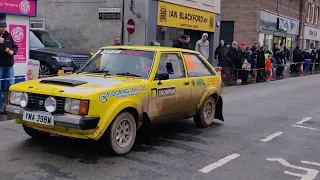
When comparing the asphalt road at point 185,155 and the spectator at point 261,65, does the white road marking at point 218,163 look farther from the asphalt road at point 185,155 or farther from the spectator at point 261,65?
the spectator at point 261,65

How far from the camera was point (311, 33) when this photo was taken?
146ft

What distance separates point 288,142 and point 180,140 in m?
1.88

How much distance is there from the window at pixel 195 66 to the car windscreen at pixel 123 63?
966 millimetres

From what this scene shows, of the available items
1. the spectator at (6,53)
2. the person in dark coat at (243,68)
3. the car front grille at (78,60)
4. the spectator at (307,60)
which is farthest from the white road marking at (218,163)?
the spectator at (307,60)

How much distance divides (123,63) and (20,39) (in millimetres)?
5184

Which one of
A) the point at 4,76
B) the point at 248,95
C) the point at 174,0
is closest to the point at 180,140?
the point at 4,76

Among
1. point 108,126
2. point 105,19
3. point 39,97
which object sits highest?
point 105,19

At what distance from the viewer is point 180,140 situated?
277 inches

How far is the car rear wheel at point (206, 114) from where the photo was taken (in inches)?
314

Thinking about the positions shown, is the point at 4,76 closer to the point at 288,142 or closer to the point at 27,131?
the point at 27,131

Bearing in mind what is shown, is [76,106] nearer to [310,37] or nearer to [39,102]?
[39,102]

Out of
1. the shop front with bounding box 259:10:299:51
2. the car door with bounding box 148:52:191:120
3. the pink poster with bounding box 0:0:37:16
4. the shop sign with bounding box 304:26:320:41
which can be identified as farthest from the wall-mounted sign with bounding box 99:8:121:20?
the shop sign with bounding box 304:26:320:41

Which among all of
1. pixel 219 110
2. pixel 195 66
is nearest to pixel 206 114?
pixel 219 110

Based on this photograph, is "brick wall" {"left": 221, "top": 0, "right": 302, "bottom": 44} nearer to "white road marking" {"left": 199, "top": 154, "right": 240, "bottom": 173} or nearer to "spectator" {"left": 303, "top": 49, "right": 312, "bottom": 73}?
"spectator" {"left": 303, "top": 49, "right": 312, "bottom": 73}
